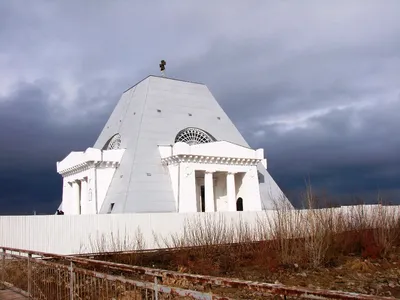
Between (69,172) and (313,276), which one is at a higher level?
(69,172)

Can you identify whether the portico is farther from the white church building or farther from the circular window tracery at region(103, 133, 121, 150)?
the circular window tracery at region(103, 133, 121, 150)

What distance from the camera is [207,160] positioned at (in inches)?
1210

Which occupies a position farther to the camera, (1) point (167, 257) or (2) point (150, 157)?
(2) point (150, 157)

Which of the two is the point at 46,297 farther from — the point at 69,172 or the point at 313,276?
the point at 69,172

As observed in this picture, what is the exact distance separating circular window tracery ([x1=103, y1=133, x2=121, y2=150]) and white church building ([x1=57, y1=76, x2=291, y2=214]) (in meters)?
0.03

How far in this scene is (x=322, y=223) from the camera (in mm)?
15758

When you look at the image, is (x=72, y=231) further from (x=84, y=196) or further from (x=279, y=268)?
(x=84, y=196)

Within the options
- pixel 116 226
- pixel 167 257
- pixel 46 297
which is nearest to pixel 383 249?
pixel 167 257

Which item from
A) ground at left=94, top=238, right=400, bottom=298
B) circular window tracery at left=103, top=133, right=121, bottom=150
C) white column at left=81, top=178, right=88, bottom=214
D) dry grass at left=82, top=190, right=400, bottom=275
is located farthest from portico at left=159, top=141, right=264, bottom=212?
ground at left=94, top=238, right=400, bottom=298

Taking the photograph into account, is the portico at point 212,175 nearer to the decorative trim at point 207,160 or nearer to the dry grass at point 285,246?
the decorative trim at point 207,160

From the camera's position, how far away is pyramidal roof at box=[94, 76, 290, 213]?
29.7 m

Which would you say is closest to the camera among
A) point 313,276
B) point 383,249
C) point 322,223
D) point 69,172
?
point 313,276

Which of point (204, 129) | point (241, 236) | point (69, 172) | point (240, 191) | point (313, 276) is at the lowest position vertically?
point (313, 276)

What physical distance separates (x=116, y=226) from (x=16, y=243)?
4530 mm
